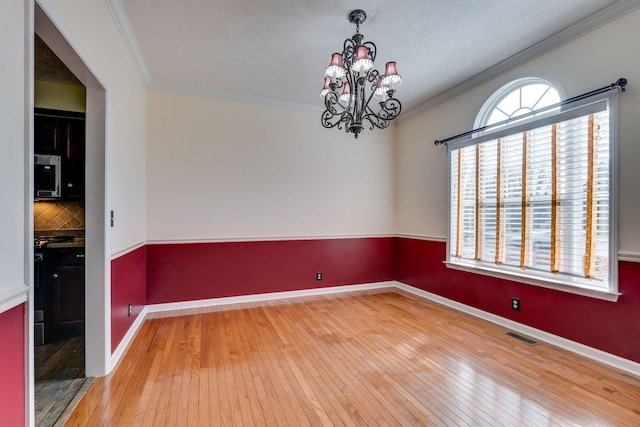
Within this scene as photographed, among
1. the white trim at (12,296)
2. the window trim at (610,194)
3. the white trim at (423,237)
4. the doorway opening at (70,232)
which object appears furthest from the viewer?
the white trim at (423,237)

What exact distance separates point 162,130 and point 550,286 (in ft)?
14.8

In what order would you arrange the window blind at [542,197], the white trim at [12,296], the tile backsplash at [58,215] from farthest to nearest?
the tile backsplash at [58,215]
the window blind at [542,197]
the white trim at [12,296]

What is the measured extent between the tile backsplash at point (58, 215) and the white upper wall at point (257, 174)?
664 millimetres

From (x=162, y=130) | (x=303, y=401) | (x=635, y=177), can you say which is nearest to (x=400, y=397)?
(x=303, y=401)

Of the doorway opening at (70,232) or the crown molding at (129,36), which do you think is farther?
the crown molding at (129,36)

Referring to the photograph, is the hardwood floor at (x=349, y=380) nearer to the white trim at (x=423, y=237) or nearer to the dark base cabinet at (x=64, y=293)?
the dark base cabinet at (x=64, y=293)

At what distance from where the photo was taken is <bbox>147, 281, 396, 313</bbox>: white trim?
141 inches

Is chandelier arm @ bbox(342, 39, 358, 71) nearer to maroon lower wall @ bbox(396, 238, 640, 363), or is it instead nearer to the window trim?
the window trim

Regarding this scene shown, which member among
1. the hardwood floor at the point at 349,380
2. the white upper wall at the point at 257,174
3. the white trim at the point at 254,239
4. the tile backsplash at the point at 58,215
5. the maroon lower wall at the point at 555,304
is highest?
the white upper wall at the point at 257,174

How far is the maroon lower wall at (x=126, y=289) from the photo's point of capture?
2312 mm

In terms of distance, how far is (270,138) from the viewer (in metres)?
4.03

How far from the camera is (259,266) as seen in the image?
3980mm

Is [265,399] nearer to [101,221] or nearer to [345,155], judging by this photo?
[101,221]

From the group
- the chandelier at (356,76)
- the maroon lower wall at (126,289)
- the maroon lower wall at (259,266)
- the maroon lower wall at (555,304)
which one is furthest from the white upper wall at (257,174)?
the chandelier at (356,76)
